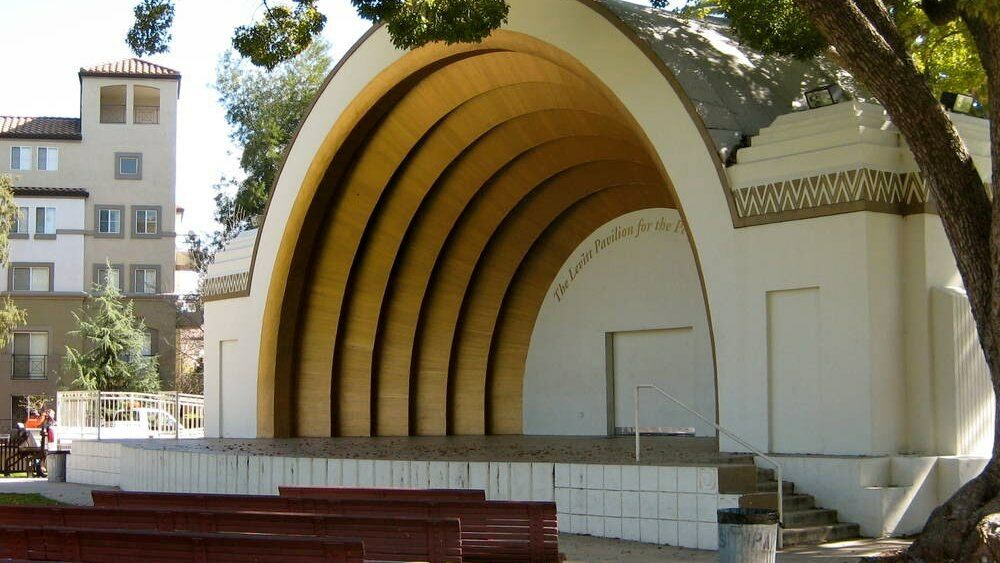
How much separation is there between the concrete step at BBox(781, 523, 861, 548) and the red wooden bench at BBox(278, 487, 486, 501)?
3213 mm

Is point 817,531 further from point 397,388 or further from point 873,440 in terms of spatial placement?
point 397,388

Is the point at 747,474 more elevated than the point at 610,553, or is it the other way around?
the point at 747,474

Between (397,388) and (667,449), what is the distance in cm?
906

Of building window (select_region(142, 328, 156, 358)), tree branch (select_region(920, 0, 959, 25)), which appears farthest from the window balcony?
tree branch (select_region(920, 0, 959, 25))

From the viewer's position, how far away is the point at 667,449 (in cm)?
1562

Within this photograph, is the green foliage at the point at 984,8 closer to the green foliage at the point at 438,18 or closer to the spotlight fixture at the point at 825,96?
the spotlight fixture at the point at 825,96

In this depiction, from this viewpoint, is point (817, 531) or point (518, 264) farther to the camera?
point (518, 264)

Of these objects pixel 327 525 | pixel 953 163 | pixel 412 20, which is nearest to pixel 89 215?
pixel 412 20

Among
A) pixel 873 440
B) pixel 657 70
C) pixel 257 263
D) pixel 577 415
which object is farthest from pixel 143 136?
pixel 873 440

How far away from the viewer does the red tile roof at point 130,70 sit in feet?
169

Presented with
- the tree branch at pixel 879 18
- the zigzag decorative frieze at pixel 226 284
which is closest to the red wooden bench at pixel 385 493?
the tree branch at pixel 879 18

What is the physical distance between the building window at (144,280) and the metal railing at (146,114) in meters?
6.54

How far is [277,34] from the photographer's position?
15781mm

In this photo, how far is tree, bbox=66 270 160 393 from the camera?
46469mm
